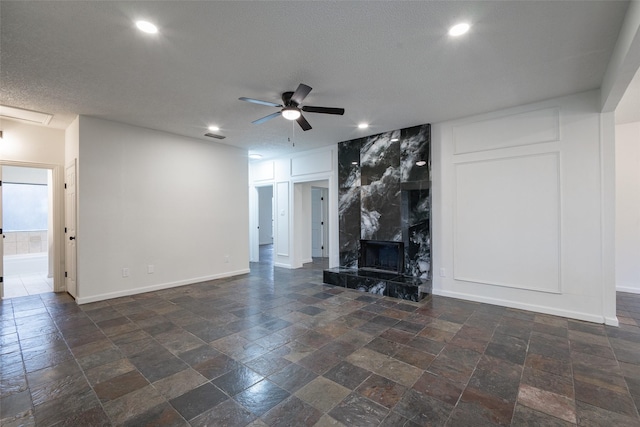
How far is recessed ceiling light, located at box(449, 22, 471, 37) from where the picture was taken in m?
2.20

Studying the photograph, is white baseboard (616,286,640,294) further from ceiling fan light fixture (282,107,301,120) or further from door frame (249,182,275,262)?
door frame (249,182,275,262)

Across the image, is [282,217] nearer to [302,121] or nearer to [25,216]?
[302,121]

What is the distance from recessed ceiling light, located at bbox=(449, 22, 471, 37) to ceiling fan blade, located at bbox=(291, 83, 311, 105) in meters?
1.32

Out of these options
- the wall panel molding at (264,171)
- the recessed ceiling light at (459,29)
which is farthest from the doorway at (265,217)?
the recessed ceiling light at (459,29)

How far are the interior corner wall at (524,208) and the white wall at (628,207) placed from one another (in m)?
2.13

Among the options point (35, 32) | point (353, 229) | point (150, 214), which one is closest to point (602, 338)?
point (353, 229)

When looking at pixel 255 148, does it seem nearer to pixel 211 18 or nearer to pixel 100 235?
pixel 100 235

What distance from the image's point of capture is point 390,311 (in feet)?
12.3

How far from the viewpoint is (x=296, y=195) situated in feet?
22.6

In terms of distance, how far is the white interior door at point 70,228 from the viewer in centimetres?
432

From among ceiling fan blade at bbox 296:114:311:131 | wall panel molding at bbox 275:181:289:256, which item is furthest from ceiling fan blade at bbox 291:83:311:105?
wall panel molding at bbox 275:181:289:256

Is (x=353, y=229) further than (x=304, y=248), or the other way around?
(x=304, y=248)

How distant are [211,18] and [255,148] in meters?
4.09

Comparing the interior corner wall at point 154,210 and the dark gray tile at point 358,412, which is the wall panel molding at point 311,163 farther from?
the dark gray tile at point 358,412
